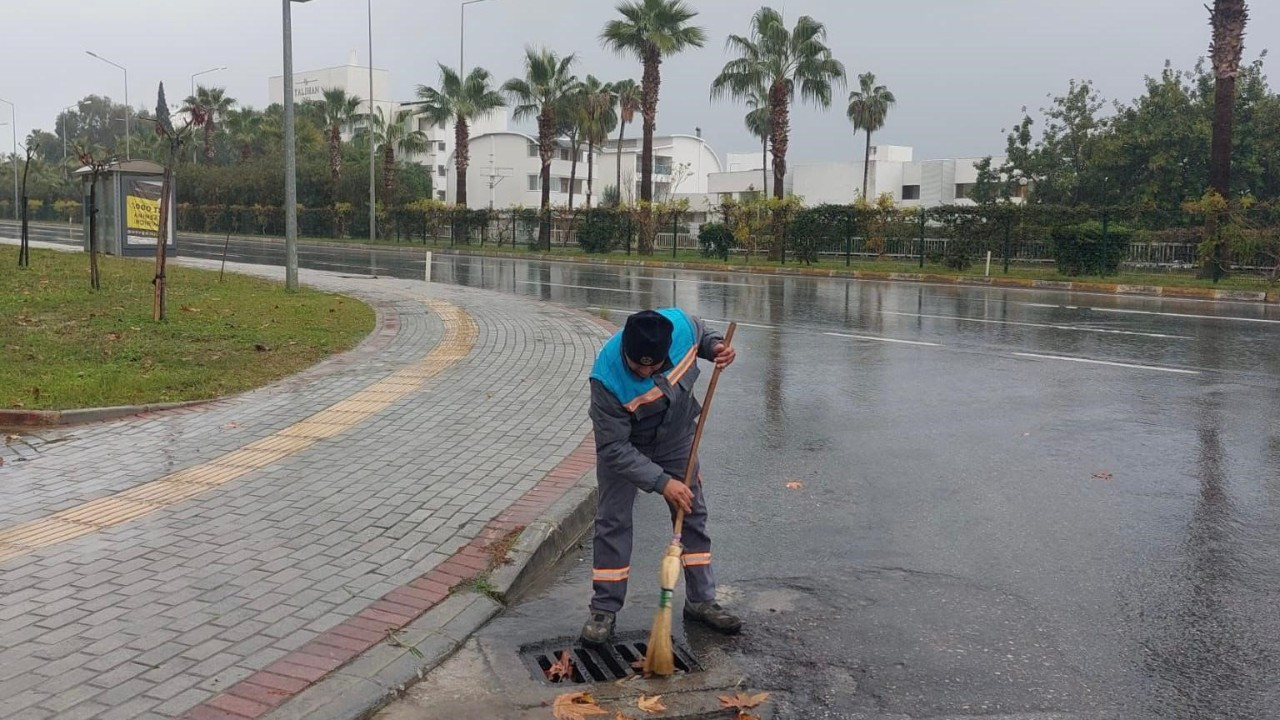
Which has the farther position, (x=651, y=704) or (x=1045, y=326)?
(x=1045, y=326)

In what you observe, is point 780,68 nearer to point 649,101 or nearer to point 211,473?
point 649,101

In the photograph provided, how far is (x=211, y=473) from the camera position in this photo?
6180 mm

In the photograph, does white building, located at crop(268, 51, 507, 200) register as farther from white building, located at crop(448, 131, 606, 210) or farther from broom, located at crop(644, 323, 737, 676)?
broom, located at crop(644, 323, 737, 676)

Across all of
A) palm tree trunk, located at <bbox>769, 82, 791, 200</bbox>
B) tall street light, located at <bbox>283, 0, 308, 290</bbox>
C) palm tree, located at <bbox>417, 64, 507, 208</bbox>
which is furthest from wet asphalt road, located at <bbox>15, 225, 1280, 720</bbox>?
palm tree, located at <bbox>417, 64, 507, 208</bbox>

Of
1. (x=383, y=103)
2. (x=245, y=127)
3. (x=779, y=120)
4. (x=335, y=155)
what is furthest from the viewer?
(x=383, y=103)

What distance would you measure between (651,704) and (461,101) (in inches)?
1766

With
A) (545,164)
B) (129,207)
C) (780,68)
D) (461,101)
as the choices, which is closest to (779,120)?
(780,68)

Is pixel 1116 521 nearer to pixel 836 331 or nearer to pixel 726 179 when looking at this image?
pixel 836 331

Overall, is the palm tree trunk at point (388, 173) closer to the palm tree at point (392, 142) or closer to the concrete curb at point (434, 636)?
the palm tree at point (392, 142)

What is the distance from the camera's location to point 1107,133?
130ft

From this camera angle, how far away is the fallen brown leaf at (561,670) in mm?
3811

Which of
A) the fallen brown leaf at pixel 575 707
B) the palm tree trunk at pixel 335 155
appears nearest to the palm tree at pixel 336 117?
the palm tree trunk at pixel 335 155

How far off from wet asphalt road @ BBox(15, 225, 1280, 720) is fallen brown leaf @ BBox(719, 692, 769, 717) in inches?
3.8

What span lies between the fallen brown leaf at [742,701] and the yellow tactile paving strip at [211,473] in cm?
339
